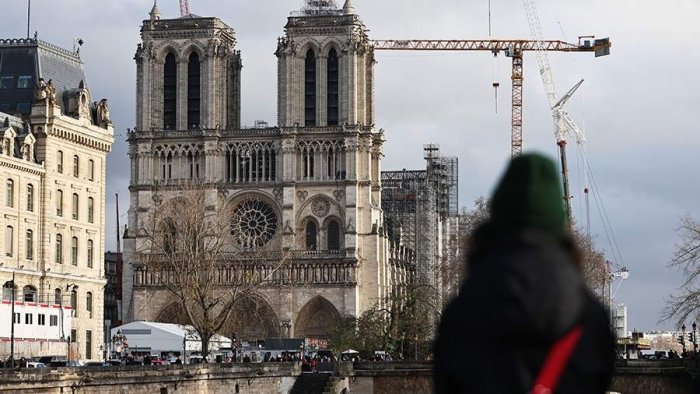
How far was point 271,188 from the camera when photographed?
133 metres

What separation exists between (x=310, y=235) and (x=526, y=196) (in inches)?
4968

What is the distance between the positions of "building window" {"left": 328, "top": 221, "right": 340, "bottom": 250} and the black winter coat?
124851mm

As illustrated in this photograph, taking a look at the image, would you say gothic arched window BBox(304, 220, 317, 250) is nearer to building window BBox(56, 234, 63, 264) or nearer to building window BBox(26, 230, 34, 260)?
building window BBox(56, 234, 63, 264)

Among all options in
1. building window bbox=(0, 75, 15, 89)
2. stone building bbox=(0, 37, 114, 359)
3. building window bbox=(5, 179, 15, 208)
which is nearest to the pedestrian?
stone building bbox=(0, 37, 114, 359)

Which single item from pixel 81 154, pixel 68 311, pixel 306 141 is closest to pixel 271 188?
pixel 306 141

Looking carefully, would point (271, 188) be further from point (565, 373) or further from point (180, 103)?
point (565, 373)

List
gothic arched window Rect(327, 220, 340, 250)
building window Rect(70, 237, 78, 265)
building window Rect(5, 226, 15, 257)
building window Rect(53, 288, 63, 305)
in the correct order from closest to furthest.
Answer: building window Rect(5, 226, 15, 257) → building window Rect(53, 288, 63, 305) → building window Rect(70, 237, 78, 265) → gothic arched window Rect(327, 220, 340, 250)

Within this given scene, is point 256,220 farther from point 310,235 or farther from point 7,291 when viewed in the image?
point 7,291

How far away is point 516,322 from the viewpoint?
18.4ft

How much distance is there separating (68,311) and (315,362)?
1422 cm

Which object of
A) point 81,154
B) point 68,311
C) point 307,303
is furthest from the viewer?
point 307,303

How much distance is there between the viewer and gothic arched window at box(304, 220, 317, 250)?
13125cm

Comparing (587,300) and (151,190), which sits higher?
(151,190)

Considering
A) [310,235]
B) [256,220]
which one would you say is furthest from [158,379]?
[256,220]
